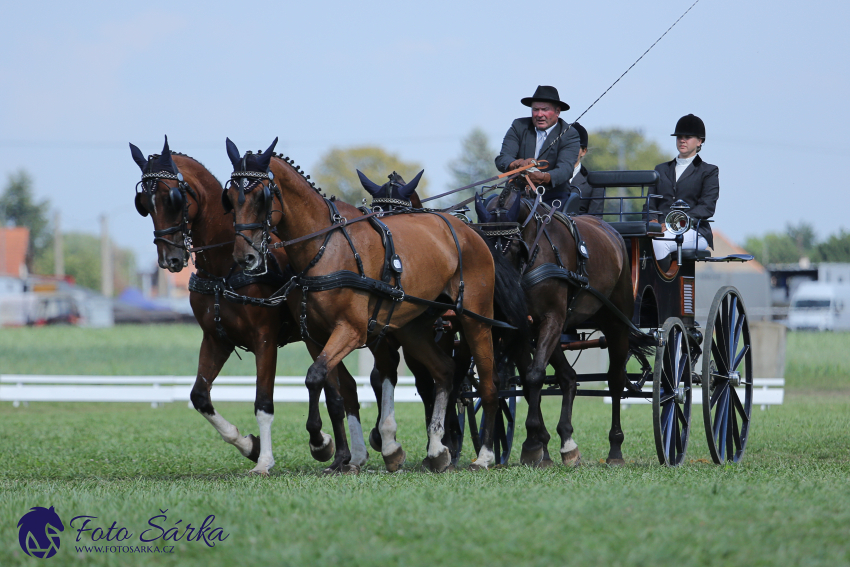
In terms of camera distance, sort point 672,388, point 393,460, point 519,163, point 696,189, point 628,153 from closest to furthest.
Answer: point 393,460
point 672,388
point 519,163
point 696,189
point 628,153

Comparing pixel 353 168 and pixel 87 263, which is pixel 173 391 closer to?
pixel 353 168

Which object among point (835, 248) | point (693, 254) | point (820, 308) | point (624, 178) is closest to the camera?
point (624, 178)

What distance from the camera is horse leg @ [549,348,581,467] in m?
7.85

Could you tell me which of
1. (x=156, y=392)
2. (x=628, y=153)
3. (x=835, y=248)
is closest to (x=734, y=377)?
(x=156, y=392)

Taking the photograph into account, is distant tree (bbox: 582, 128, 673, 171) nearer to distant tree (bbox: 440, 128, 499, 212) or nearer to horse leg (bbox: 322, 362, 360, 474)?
distant tree (bbox: 440, 128, 499, 212)

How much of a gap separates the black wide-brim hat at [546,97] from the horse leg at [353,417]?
283cm

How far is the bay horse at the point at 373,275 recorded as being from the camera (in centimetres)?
650

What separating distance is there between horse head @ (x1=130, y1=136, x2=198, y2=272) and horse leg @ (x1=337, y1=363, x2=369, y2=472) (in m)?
1.70

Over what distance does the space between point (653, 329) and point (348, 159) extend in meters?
56.4

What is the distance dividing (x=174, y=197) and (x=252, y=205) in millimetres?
848

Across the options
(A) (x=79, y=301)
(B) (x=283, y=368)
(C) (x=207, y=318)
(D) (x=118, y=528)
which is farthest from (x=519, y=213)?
(A) (x=79, y=301)

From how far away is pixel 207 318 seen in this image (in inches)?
291

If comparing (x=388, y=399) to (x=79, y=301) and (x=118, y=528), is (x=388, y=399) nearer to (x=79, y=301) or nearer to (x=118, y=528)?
(x=118, y=528)

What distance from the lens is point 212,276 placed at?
289 inches
